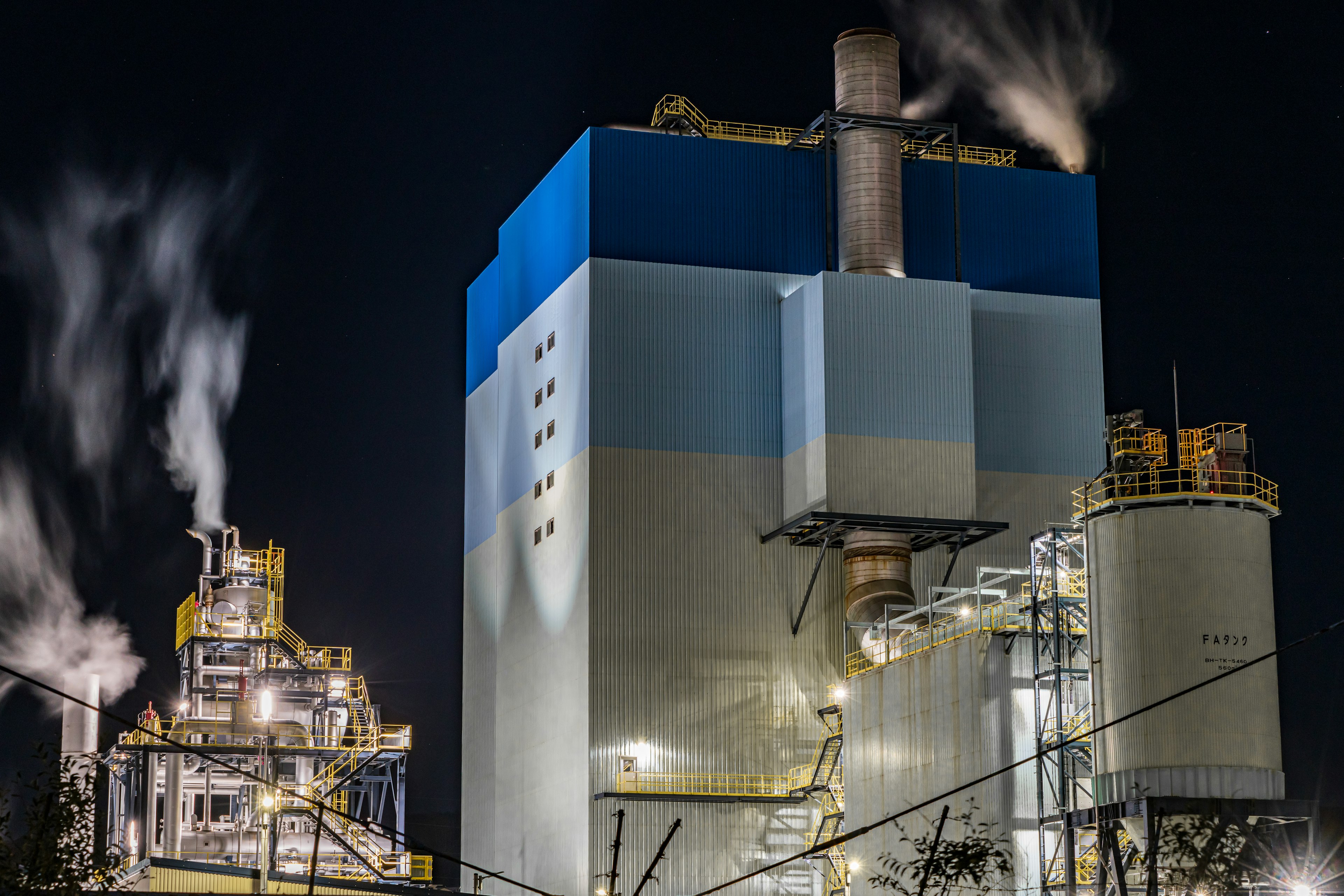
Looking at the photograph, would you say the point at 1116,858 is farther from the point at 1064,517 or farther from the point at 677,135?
the point at 677,135

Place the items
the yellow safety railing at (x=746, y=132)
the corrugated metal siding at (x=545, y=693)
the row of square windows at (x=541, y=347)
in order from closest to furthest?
1. the corrugated metal siding at (x=545, y=693)
2. the row of square windows at (x=541, y=347)
3. the yellow safety railing at (x=746, y=132)

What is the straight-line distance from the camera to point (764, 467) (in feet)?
219

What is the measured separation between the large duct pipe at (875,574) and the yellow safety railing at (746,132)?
580 inches

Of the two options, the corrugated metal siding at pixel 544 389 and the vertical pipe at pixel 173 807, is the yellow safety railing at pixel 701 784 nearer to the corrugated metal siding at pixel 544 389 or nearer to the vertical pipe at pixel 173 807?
the corrugated metal siding at pixel 544 389

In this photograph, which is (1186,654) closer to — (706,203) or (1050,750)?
(1050,750)

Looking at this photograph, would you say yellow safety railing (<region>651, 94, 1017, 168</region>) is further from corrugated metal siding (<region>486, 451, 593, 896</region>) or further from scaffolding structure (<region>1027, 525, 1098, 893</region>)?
scaffolding structure (<region>1027, 525, 1098, 893</region>)

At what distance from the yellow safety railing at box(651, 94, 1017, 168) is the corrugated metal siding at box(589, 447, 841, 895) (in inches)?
494

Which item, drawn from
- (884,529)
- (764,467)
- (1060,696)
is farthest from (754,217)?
(1060,696)

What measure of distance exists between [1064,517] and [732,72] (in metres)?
29.6

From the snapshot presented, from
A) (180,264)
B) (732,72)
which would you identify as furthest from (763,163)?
(180,264)

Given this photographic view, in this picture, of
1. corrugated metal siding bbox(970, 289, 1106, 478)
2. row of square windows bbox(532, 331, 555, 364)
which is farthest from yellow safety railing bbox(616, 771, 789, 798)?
row of square windows bbox(532, 331, 555, 364)

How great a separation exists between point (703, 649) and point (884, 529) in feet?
23.7

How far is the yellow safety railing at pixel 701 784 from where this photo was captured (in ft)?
205

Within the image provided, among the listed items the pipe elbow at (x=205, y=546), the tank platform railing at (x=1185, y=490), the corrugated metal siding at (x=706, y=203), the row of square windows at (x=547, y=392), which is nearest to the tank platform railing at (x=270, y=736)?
the pipe elbow at (x=205, y=546)
